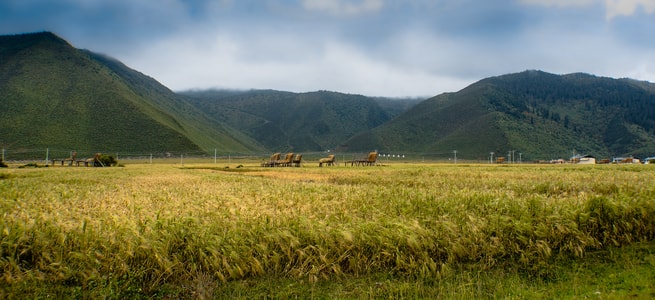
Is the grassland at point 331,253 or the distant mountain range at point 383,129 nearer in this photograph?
the grassland at point 331,253

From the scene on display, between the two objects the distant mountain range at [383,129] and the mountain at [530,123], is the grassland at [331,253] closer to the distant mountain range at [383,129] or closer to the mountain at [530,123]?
the distant mountain range at [383,129]

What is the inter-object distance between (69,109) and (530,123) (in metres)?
130

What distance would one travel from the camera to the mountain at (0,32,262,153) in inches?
3565

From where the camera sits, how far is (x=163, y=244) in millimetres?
3990

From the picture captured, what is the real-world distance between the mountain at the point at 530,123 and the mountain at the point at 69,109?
67.0 meters

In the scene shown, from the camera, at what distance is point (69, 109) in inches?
3949

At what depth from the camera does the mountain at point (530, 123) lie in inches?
4144

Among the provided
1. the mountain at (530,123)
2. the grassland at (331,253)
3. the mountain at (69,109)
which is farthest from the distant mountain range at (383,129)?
the grassland at (331,253)

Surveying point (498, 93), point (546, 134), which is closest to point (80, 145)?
point (546, 134)

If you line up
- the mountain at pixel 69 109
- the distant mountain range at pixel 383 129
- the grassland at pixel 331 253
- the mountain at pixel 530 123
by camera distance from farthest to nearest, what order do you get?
the mountain at pixel 530 123, the distant mountain range at pixel 383 129, the mountain at pixel 69 109, the grassland at pixel 331 253

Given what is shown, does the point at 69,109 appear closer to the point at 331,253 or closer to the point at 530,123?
the point at 331,253

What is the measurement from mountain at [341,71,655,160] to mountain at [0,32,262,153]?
66957 millimetres

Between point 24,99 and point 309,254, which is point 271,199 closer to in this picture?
point 309,254

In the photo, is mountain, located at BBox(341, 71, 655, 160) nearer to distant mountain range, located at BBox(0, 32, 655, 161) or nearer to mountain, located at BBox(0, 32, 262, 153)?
distant mountain range, located at BBox(0, 32, 655, 161)
